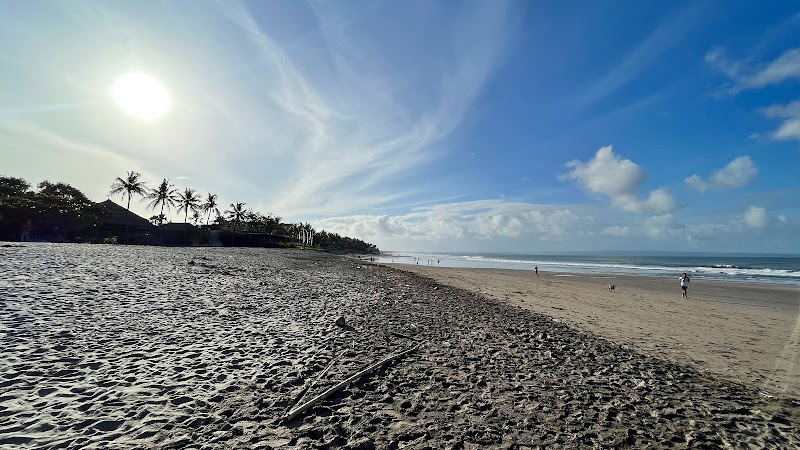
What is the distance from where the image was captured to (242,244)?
74.2m

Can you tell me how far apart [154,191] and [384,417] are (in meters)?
90.0

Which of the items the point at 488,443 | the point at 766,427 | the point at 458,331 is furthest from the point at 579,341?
the point at 488,443

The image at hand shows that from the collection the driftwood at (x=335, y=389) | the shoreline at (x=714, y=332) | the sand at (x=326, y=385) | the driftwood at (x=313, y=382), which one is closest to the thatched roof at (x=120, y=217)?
the sand at (x=326, y=385)

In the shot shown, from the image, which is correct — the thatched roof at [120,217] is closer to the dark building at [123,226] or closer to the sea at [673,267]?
the dark building at [123,226]

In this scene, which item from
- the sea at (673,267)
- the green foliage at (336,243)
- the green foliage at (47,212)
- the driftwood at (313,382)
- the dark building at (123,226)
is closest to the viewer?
the driftwood at (313,382)

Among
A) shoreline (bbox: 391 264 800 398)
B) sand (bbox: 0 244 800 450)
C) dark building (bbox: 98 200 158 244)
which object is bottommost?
shoreline (bbox: 391 264 800 398)

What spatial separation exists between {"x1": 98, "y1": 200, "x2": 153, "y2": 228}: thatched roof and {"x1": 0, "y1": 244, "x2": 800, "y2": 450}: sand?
48135 mm

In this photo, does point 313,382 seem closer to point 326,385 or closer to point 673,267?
point 326,385

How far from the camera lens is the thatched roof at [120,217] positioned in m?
48.8

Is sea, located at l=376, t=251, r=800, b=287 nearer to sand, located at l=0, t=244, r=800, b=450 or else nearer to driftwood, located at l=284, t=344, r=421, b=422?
sand, located at l=0, t=244, r=800, b=450

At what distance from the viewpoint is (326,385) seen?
5973 millimetres

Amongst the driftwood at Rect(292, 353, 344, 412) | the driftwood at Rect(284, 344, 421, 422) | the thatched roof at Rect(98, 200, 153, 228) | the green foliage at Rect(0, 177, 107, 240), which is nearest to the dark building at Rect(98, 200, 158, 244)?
the thatched roof at Rect(98, 200, 153, 228)

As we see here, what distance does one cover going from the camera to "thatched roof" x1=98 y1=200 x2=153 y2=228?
48750 mm

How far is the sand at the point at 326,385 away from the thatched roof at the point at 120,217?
48135 millimetres
